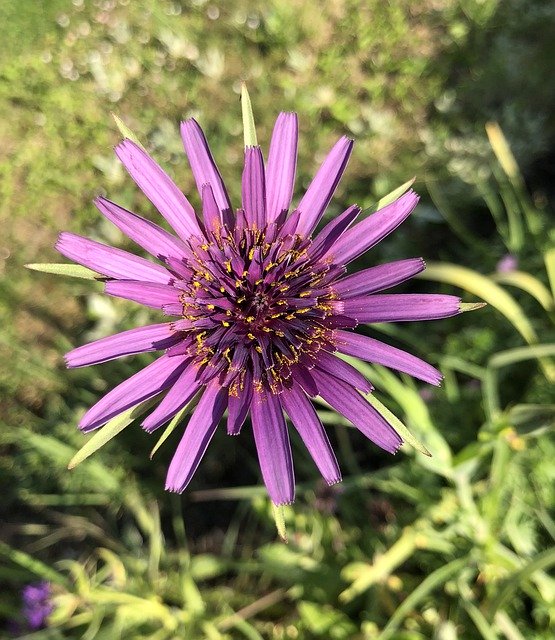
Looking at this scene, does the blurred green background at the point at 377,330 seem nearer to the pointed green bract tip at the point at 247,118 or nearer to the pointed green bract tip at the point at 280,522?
the pointed green bract tip at the point at 280,522

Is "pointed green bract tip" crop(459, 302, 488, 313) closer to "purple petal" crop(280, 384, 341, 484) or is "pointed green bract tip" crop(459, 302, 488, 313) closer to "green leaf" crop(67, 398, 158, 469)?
"purple petal" crop(280, 384, 341, 484)

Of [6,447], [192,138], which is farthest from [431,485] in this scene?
[6,447]

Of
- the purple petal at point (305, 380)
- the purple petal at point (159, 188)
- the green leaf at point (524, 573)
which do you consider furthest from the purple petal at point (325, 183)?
the green leaf at point (524, 573)

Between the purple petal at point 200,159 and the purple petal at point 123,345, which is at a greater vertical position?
the purple petal at point 200,159

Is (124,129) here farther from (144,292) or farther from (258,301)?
(258,301)

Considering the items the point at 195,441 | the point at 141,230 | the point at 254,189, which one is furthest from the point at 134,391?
the point at 254,189

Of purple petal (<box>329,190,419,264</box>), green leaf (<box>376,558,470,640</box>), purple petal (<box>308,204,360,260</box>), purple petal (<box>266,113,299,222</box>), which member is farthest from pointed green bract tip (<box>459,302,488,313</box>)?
green leaf (<box>376,558,470,640</box>)
